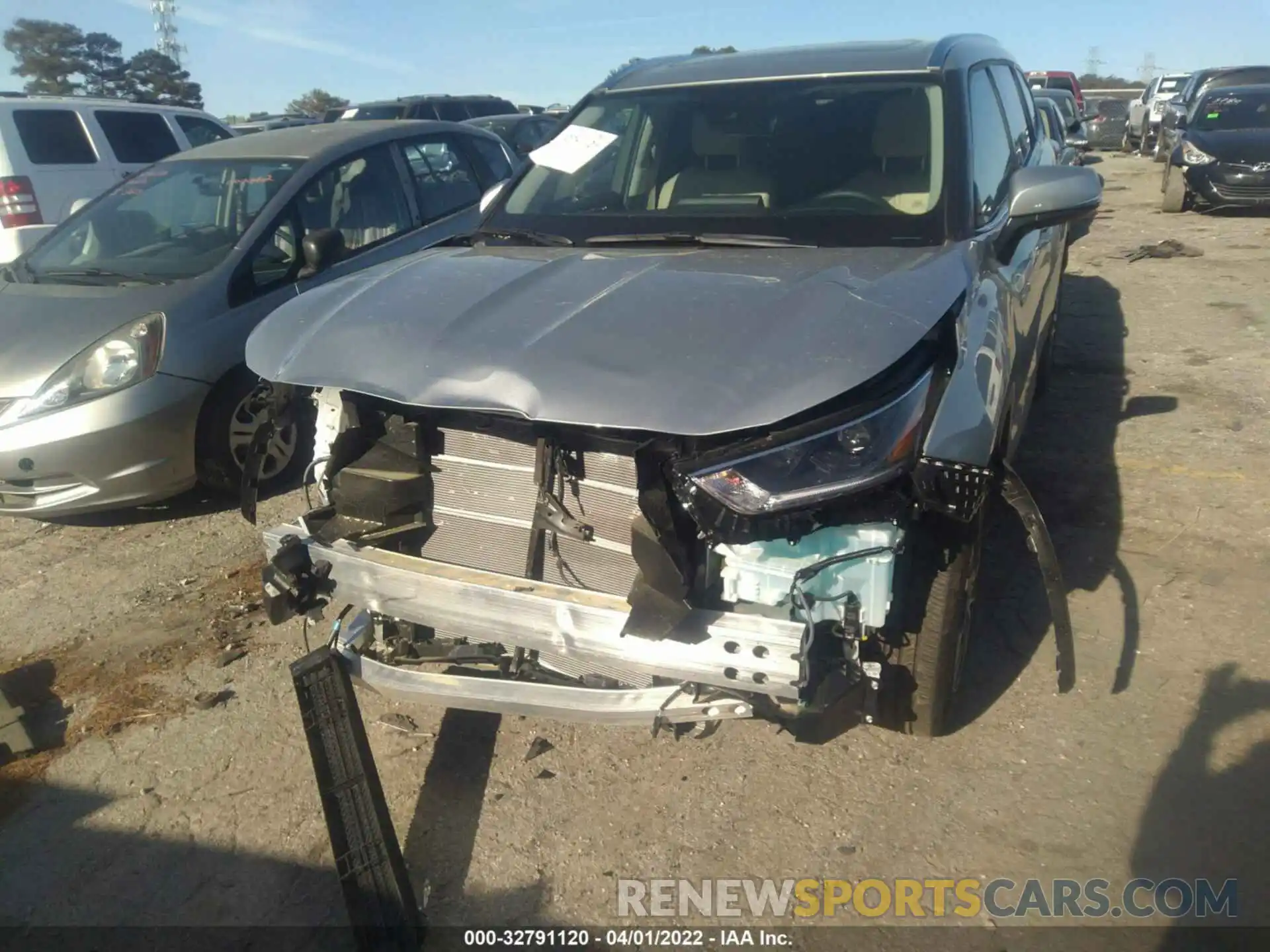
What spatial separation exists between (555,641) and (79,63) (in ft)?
155

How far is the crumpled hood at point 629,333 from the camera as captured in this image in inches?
84.2

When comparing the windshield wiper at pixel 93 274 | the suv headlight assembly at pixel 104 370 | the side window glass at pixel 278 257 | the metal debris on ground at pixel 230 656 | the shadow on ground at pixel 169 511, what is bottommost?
the shadow on ground at pixel 169 511

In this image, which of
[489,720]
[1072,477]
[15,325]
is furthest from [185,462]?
[1072,477]

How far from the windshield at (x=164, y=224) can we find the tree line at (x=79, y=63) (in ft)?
127

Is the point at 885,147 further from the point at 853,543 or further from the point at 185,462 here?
the point at 185,462

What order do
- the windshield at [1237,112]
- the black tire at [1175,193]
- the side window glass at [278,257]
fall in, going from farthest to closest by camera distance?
the black tire at [1175,193], the windshield at [1237,112], the side window glass at [278,257]

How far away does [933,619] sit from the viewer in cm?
249

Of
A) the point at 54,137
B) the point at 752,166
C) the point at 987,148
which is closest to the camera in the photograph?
the point at 752,166

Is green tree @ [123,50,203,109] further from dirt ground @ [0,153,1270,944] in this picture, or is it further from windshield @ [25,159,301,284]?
dirt ground @ [0,153,1270,944]

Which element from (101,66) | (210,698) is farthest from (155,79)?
(210,698)

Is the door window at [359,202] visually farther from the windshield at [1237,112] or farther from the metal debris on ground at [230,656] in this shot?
the windshield at [1237,112]

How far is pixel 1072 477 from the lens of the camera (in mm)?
4617

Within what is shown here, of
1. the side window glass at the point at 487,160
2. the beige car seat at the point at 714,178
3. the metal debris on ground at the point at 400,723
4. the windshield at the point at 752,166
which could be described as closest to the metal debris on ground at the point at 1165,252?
the side window glass at the point at 487,160

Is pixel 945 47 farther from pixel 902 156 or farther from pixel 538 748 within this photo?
pixel 538 748
